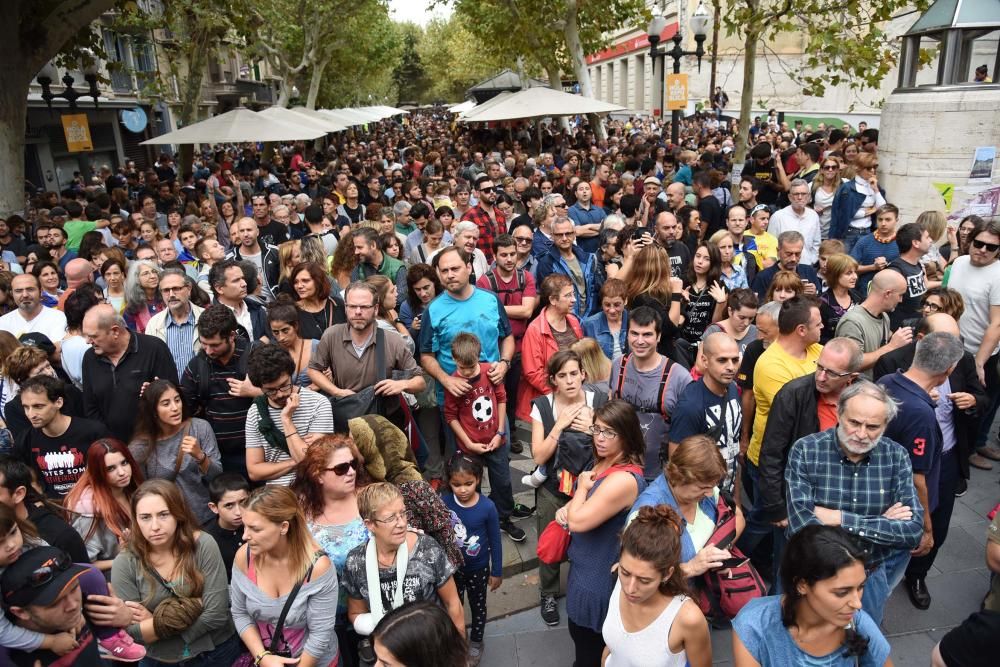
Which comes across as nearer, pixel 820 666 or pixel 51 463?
pixel 820 666

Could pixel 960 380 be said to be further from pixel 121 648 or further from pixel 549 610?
pixel 121 648

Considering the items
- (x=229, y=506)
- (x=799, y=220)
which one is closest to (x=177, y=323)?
(x=229, y=506)

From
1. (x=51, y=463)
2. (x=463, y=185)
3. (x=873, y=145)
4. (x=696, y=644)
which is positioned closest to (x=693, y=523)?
(x=696, y=644)

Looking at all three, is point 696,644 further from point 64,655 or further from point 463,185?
point 463,185

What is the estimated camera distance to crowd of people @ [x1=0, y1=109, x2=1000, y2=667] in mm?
2572

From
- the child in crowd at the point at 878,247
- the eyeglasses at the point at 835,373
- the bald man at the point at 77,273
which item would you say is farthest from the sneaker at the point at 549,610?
the bald man at the point at 77,273

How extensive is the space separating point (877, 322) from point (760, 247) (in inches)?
90.2

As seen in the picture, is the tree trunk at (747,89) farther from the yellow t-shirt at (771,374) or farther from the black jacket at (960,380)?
the yellow t-shirt at (771,374)

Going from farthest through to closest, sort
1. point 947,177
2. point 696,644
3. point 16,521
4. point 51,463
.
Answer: point 947,177 < point 51,463 < point 16,521 < point 696,644

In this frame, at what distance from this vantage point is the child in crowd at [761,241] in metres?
6.73

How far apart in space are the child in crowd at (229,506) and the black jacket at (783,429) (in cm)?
287

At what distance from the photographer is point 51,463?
151 inches

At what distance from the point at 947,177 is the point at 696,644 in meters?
9.22

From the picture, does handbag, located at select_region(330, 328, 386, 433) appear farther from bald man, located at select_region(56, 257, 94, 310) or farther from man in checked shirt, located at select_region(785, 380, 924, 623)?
bald man, located at select_region(56, 257, 94, 310)
